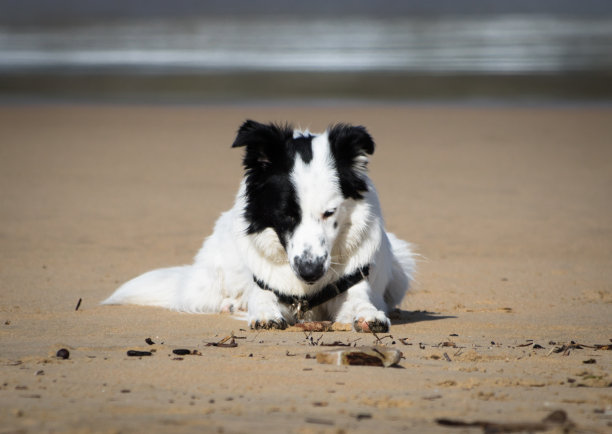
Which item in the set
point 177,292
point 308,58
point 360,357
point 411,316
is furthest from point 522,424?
point 308,58


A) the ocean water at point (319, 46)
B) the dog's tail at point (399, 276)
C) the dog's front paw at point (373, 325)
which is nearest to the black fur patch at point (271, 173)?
the dog's front paw at point (373, 325)

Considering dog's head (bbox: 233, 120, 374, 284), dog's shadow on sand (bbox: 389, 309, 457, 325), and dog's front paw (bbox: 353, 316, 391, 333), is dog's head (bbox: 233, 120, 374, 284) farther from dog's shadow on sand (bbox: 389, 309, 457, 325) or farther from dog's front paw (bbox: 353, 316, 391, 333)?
dog's shadow on sand (bbox: 389, 309, 457, 325)

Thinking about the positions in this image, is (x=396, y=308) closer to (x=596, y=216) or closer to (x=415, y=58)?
(x=596, y=216)

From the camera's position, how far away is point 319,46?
44.1m

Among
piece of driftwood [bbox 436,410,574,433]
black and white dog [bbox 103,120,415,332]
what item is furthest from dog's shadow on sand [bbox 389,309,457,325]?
piece of driftwood [bbox 436,410,574,433]

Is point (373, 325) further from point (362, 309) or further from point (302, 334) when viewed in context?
point (302, 334)

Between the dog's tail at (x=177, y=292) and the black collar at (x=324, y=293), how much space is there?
2.67 feet

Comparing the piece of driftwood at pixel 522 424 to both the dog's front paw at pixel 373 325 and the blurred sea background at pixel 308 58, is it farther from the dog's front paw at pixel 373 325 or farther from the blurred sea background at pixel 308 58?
the blurred sea background at pixel 308 58

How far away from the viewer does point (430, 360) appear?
5.20 m

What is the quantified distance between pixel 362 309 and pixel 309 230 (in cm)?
70

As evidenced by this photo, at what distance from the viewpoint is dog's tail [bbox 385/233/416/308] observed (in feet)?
24.9

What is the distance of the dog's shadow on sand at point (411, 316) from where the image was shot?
271 inches

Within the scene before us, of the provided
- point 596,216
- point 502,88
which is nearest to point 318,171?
point 596,216

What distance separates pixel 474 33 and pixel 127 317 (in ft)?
142
